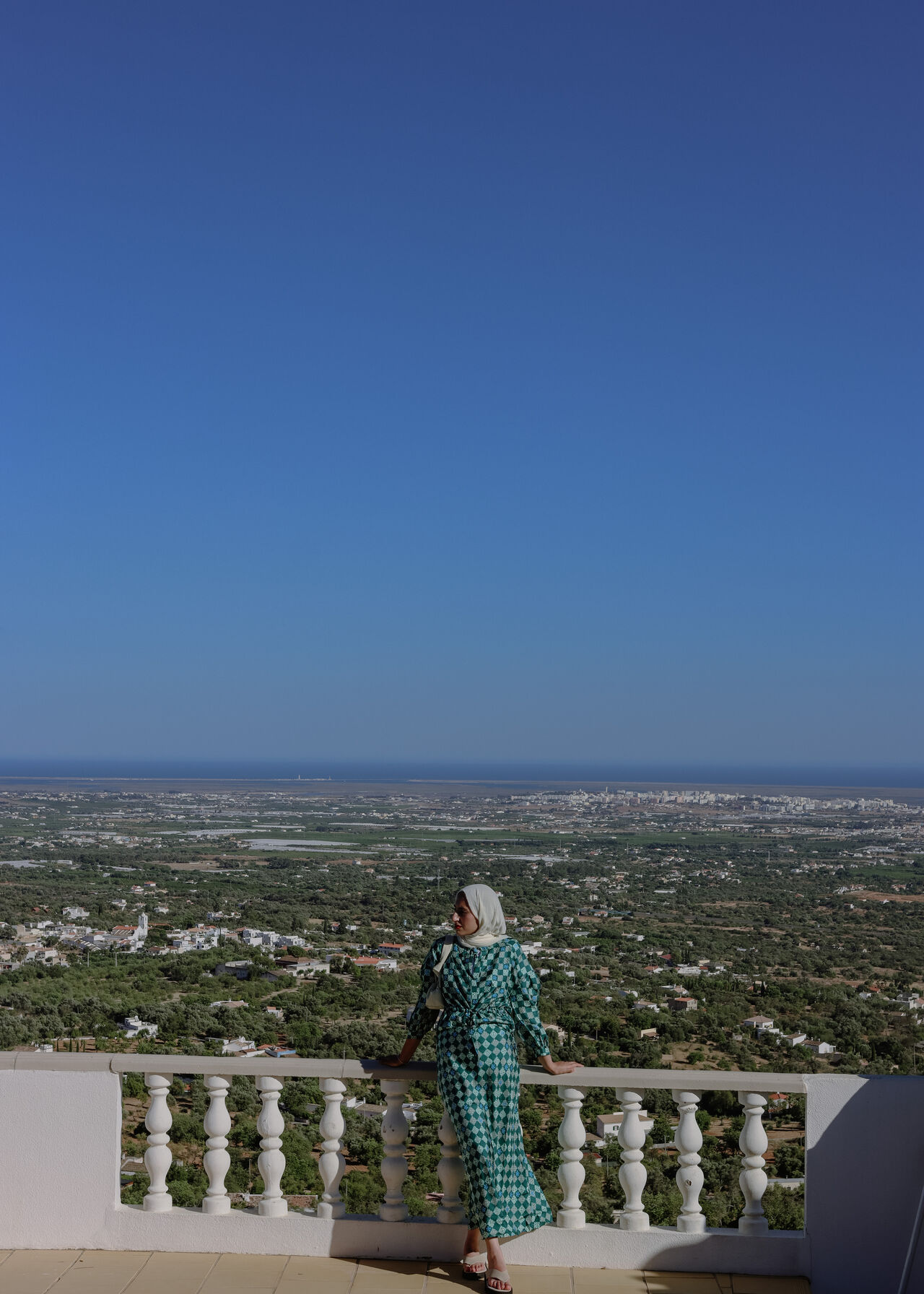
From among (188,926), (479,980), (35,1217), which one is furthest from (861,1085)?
(188,926)

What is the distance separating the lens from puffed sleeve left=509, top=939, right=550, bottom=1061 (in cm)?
361

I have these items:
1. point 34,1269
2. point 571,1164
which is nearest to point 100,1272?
point 34,1269

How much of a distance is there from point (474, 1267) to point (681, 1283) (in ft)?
2.39

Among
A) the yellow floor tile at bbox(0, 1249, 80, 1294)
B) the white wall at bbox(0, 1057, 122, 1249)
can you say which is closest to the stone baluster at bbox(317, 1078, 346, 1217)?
the white wall at bbox(0, 1057, 122, 1249)

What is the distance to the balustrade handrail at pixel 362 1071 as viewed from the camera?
3.70m

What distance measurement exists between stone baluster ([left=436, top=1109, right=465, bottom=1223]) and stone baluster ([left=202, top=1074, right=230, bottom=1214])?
810 mm

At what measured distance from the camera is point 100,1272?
366 cm

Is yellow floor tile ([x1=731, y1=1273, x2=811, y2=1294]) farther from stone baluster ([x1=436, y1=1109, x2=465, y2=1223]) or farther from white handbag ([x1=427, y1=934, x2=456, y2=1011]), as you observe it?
white handbag ([x1=427, y1=934, x2=456, y2=1011])

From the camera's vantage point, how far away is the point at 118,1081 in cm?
388

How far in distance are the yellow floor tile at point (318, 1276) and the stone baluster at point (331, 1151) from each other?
0.51 feet

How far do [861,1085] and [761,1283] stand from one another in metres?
0.76

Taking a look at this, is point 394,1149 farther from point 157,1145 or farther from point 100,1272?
point 100,1272

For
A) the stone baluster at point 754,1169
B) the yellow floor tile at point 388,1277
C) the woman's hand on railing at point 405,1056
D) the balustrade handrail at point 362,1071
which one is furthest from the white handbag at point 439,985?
the stone baluster at point 754,1169

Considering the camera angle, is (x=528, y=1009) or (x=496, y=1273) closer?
(x=496, y=1273)
